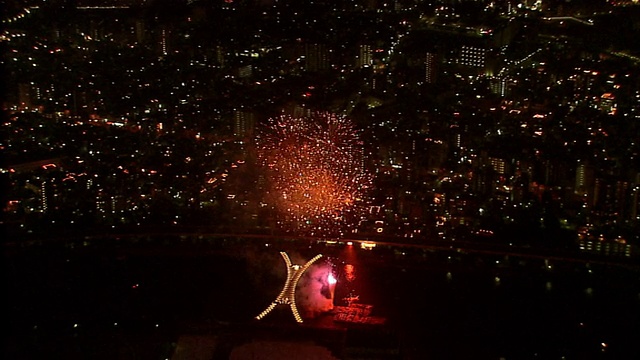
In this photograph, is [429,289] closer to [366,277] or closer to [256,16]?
[366,277]

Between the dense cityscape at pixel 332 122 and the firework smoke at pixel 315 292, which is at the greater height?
the dense cityscape at pixel 332 122

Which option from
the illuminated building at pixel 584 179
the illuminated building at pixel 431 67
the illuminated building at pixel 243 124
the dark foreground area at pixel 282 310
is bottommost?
the dark foreground area at pixel 282 310

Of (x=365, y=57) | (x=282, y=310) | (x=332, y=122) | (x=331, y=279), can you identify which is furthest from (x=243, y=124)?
(x=282, y=310)

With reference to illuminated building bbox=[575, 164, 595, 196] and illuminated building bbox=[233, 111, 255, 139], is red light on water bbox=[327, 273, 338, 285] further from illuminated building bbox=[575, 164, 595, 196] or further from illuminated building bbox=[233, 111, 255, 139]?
illuminated building bbox=[575, 164, 595, 196]

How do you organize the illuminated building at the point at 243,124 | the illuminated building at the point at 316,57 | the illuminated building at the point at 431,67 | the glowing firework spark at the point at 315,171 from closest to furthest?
the glowing firework spark at the point at 315,171 → the illuminated building at the point at 243,124 → the illuminated building at the point at 431,67 → the illuminated building at the point at 316,57

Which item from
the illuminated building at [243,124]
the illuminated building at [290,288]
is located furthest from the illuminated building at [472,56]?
the illuminated building at [290,288]

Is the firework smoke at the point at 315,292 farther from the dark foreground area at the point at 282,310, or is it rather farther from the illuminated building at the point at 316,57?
the illuminated building at the point at 316,57

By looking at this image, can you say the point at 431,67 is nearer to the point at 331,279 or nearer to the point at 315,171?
the point at 315,171
